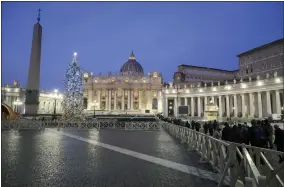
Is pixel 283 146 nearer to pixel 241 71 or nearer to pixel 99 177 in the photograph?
pixel 99 177

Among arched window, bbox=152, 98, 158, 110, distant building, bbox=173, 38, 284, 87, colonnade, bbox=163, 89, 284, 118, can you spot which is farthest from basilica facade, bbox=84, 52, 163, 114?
colonnade, bbox=163, 89, 284, 118

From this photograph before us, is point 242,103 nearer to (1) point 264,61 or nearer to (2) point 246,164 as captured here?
(1) point 264,61

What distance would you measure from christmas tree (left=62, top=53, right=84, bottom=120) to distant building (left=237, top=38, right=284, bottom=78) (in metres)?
44.2

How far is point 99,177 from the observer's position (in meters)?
6.57

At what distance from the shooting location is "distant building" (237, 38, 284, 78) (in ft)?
189

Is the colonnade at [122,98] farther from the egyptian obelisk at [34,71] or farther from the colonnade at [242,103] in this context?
the egyptian obelisk at [34,71]

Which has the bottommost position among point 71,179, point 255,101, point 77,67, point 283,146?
point 71,179

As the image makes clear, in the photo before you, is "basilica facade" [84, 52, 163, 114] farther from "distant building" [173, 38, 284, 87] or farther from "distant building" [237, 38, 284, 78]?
"distant building" [237, 38, 284, 78]

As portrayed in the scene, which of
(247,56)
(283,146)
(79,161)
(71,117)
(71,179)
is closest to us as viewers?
(71,179)

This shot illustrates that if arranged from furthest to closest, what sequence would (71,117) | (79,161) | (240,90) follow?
(240,90) → (71,117) → (79,161)

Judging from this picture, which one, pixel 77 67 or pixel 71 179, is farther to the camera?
pixel 77 67

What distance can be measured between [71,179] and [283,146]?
7.29 metres

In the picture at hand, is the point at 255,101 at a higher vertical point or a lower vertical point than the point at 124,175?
higher

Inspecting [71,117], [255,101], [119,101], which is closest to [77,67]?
[71,117]
